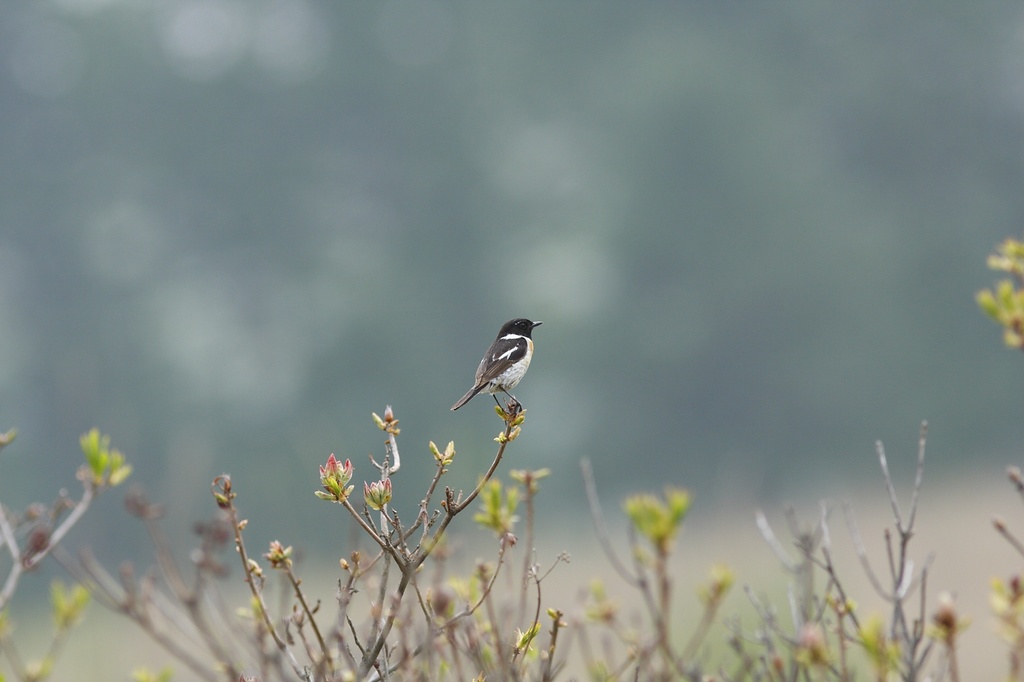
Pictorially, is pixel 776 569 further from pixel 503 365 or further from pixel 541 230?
pixel 541 230

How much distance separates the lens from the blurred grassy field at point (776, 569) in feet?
37.2

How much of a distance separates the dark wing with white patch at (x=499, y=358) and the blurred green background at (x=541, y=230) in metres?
28.0

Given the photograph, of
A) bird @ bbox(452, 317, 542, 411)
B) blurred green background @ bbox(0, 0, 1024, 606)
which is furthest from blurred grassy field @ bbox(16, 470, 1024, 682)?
blurred green background @ bbox(0, 0, 1024, 606)

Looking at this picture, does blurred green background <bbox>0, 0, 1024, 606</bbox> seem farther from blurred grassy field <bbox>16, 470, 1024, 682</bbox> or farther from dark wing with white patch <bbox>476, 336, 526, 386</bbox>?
dark wing with white patch <bbox>476, 336, 526, 386</bbox>

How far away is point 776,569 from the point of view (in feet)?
52.0

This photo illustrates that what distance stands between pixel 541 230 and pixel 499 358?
36112 mm

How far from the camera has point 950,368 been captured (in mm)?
36312

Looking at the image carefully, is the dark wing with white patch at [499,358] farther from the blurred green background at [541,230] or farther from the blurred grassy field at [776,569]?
the blurred green background at [541,230]

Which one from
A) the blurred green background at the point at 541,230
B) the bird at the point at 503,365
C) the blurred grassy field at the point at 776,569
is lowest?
the bird at the point at 503,365

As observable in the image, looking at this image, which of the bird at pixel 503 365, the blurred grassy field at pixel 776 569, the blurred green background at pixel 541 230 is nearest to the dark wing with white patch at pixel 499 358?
the bird at pixel 503 365

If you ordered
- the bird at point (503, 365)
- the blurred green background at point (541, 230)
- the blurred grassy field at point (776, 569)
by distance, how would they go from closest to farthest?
the bird at point (503, 365), the blurred grassy field at point (776, 569), the blurred green background at point (541, 230)

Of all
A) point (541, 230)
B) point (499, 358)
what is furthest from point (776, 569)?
point (541, 230)

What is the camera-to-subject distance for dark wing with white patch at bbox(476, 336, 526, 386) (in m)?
4.63

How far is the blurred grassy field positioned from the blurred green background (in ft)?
45.8
